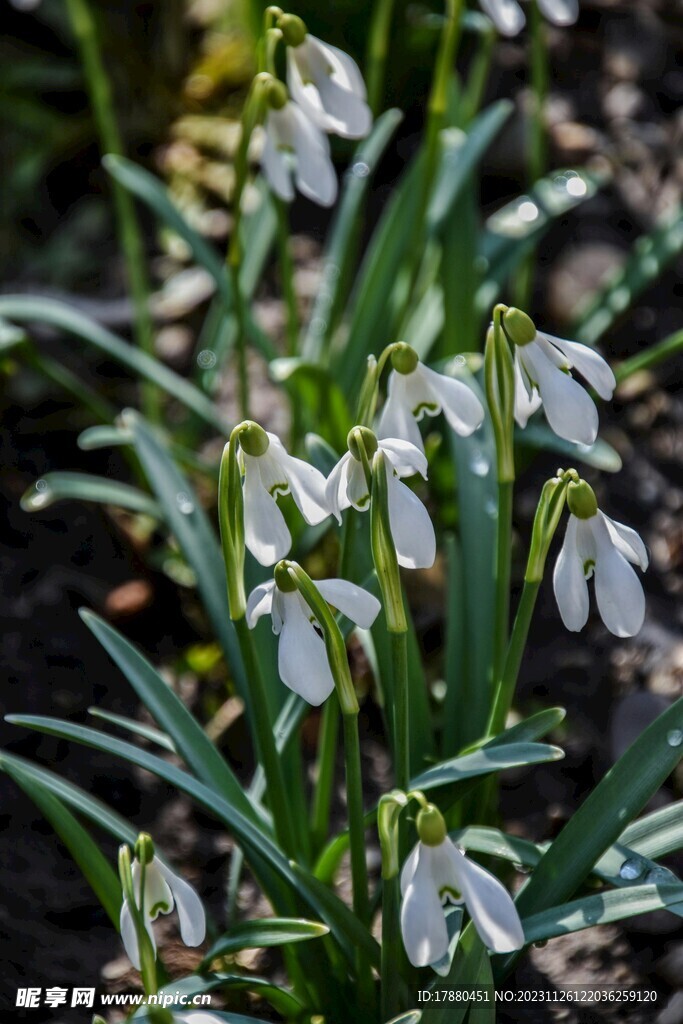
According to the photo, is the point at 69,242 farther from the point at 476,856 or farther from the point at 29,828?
the point at 476,856

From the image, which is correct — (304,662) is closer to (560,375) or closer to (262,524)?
(262,524)

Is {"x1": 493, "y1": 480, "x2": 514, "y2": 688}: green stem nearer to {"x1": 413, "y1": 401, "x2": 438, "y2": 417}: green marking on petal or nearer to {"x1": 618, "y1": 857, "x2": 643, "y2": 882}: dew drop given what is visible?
{"x1": 413, "y1": 401, "x2": 438, "y2": 417}: green marking on petal

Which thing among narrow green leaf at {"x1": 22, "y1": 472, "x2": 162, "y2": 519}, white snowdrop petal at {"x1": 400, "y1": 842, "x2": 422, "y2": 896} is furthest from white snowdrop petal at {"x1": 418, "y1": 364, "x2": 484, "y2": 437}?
narrow green leaf at {"x1": 22, "y1": 472, "x2": 162, "y2": 519}

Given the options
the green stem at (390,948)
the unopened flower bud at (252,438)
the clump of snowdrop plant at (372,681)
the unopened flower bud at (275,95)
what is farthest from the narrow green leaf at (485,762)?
the unopened flower bud at (275,95)

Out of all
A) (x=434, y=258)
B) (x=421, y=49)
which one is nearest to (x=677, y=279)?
(x=434, y=258)

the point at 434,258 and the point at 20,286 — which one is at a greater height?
the point at 434,258

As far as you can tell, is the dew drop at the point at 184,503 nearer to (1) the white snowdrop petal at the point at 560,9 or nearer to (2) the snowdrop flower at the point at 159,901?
(2) the snowdrop flower at the point at 159,901

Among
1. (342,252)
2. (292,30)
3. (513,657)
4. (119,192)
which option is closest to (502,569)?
(513,657)

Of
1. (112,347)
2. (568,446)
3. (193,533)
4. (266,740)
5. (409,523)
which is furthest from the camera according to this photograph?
(112,347)
